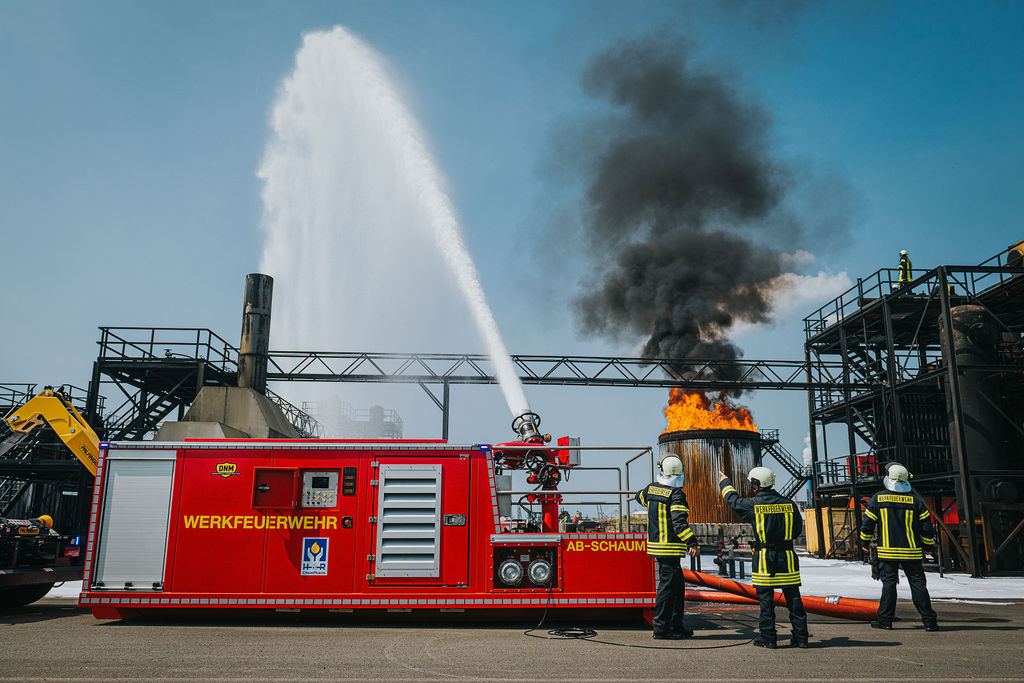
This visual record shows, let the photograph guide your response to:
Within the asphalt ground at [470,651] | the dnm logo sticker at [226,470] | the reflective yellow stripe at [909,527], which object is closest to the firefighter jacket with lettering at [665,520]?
the asphalt ground at [470,651]

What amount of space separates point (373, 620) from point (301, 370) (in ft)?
57.2

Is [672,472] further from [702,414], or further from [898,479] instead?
[702,414]

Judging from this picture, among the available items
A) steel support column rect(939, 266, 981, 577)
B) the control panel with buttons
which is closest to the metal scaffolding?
steel support column rect(939, 266, 981, 577)

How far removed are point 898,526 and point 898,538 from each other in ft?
0.53

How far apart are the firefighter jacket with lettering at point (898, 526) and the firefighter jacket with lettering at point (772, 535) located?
2.02m

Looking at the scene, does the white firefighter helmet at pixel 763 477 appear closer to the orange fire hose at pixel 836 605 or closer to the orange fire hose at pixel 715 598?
the orange fire hose at pixel 836 605

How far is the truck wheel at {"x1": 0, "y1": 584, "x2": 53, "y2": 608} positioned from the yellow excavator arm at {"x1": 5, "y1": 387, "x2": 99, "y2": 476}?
2272mm

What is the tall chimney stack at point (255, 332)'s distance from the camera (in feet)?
77.9

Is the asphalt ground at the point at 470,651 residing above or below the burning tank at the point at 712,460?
below

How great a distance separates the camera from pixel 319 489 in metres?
9.94

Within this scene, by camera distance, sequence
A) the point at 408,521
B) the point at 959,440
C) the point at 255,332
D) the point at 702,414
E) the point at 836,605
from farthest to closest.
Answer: the point at 702,414
the point at 255,332
the point at 959,440
the point at 836,605
the point at 408,521

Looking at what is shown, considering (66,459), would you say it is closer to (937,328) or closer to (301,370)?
(301,370)

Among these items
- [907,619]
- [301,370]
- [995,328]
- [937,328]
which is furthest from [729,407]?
[907,619]

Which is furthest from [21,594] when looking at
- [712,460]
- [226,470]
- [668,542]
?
[712,460]
